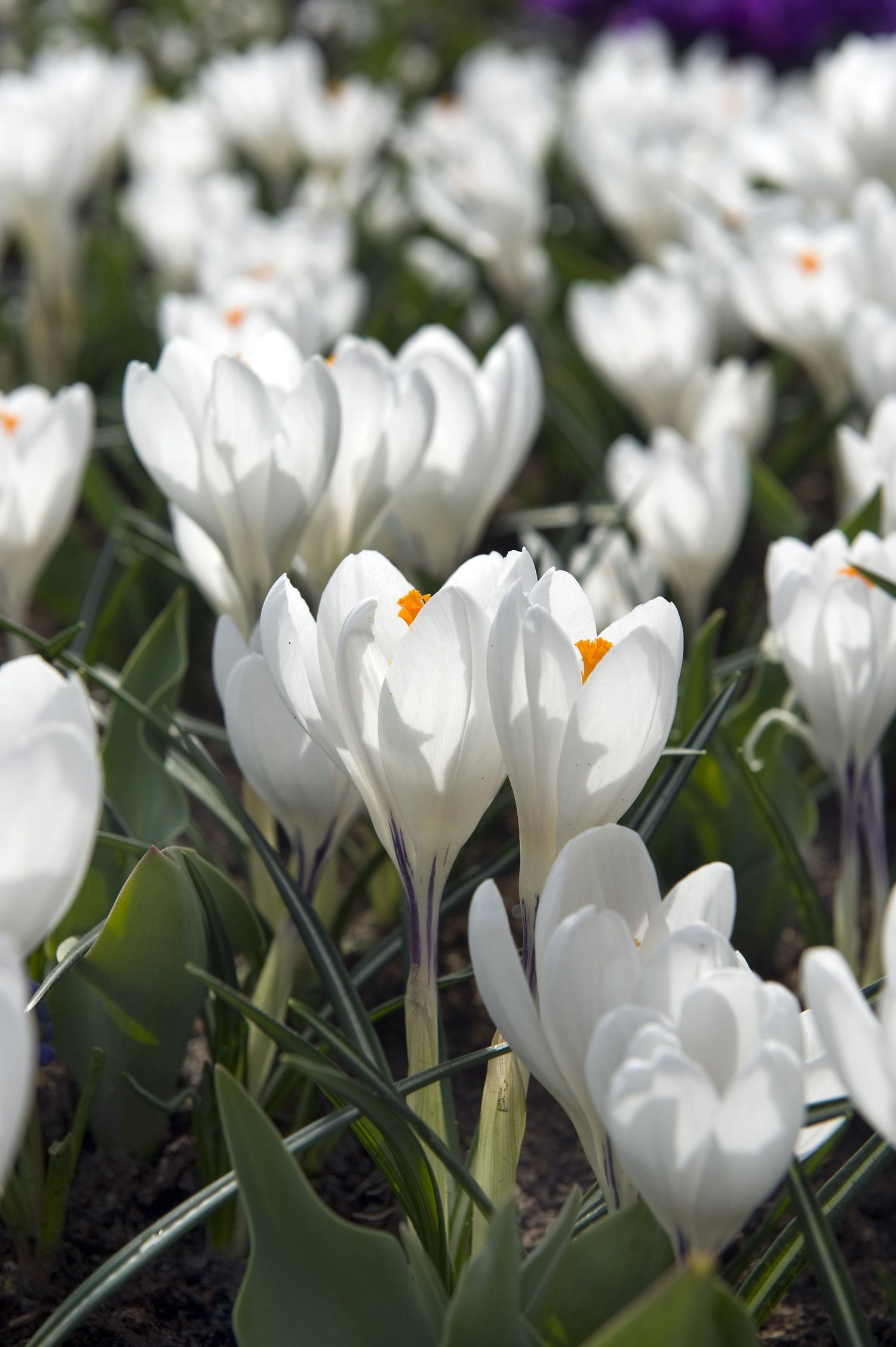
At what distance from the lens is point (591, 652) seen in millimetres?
724

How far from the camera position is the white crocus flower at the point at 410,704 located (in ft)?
2.28

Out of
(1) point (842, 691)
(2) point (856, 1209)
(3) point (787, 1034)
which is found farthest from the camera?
(2) point (856, 1209)

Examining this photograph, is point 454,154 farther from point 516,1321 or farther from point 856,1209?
point 516,1321

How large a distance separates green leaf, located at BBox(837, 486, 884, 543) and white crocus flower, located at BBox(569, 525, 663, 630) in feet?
0.61

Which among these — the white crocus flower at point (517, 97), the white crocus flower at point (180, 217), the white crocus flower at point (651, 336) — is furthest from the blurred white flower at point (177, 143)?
the white crocus flower at point (651, 336)

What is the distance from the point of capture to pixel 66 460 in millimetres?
1138

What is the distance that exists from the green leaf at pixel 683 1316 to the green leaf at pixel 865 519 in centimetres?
85

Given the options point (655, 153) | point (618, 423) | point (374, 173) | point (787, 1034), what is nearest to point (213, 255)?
point (618, 423)

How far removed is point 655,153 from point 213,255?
85 cm

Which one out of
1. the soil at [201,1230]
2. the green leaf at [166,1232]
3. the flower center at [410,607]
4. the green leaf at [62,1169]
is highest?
the flower center at [410,607]

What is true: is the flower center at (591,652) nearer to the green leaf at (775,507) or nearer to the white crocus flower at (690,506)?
the white crocus flower at (690,506)

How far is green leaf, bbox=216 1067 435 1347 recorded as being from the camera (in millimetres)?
651

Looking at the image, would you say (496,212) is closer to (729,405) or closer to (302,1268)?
(729,405)

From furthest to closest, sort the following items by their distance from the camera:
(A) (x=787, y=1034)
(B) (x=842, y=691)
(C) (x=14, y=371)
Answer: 1. (C) (x=14, y=371)
2. (B) (x=842, y=691)
3. (A) (x=787, y=1034)
